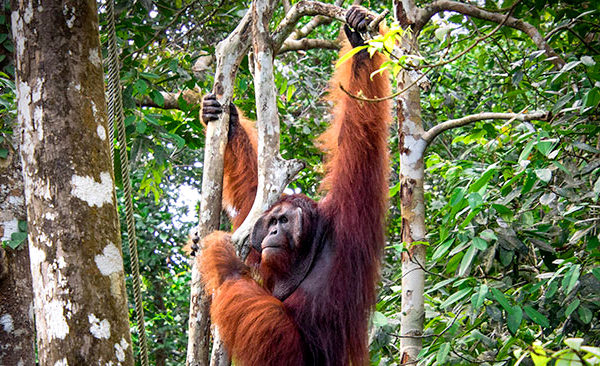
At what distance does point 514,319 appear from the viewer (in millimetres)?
3199

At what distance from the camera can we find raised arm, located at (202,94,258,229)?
4793 millimetres

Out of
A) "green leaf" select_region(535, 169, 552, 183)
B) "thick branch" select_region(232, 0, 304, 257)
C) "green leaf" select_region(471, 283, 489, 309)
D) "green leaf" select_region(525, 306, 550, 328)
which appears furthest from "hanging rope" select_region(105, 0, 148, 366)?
"green leaf" select_region(535, 169, 552, 183)

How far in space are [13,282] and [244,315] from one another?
1.64 m

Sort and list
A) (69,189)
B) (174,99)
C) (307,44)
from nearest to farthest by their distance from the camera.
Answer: (69,189) < (174,99) < (307,44)

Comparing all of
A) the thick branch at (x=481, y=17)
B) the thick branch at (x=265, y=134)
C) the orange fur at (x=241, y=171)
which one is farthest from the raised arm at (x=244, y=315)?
the thick branch at (x=481, y=17)

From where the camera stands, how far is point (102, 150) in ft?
8.39

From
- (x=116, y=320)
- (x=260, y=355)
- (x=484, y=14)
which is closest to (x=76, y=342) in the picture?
(x=116, y=320)

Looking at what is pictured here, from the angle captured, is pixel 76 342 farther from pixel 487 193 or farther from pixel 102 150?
pixel 487 193

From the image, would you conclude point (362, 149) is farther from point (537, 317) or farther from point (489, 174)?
point (537, 317)

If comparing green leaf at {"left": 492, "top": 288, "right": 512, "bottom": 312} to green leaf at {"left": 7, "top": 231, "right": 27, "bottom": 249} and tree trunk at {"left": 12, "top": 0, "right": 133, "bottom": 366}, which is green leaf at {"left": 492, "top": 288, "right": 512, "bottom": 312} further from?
green leaf at {"left": 7, "top": 231, "right": 27, "bottom": 249}

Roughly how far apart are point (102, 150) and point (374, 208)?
Answer: 71.4 inches

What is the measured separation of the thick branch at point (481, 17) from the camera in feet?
14.4

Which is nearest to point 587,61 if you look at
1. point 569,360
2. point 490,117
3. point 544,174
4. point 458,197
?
point 490,117

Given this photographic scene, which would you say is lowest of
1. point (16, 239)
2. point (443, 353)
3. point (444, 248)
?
point (443, 353)
